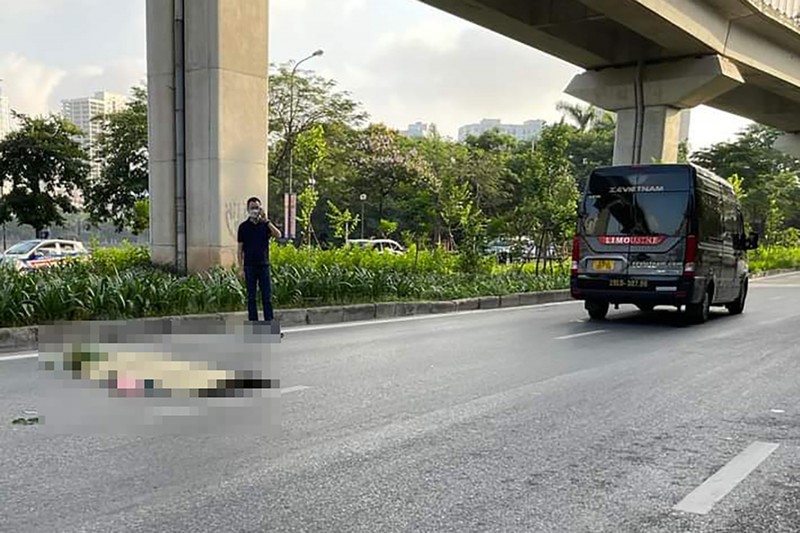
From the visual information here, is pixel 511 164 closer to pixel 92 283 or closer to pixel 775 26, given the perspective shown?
pixel 775 26

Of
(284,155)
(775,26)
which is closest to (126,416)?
(775,26)

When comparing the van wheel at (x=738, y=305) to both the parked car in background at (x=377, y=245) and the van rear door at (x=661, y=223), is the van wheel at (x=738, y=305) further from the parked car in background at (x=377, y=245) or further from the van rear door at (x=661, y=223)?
the parked car in background at (x=377, y=245)

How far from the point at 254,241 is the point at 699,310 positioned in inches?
287

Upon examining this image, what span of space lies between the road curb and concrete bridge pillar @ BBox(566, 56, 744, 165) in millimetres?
12071

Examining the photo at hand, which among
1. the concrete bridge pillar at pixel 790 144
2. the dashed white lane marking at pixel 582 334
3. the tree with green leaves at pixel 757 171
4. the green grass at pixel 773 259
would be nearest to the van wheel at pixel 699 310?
the dashed white lane marking at pixel 582 334

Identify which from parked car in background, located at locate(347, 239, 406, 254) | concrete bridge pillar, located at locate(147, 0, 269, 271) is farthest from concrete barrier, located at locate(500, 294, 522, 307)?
concrete bridge pillar, located at locate(147, 0, 269, 271)

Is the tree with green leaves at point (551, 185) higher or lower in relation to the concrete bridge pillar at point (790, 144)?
lower

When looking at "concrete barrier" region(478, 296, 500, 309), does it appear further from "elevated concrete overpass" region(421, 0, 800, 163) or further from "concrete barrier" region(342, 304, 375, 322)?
"elevated concrete overpass" region(421, 0, 800, 163)

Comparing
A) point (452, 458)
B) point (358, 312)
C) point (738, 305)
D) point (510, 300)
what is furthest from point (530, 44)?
point (452, 458)

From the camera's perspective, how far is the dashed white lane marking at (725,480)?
12.7 feet

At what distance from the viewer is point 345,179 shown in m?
45.4

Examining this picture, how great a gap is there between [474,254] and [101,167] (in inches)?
1050

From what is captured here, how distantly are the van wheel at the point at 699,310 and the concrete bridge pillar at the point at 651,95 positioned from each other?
50.8 ft

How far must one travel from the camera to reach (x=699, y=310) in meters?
11.8
